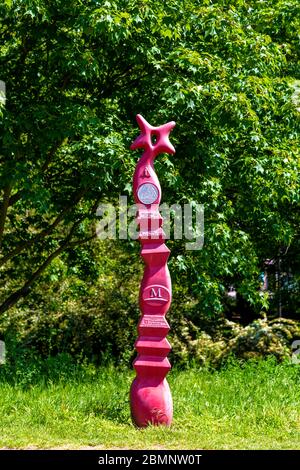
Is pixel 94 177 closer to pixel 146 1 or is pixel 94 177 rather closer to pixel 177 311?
pixel 146 1

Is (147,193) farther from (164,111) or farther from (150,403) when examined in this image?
(150,403)

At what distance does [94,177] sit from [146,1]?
7.49 ft

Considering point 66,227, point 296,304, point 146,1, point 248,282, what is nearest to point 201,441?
point 248,282

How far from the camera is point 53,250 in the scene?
41.8 ft

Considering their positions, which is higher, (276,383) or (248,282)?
(248,282)

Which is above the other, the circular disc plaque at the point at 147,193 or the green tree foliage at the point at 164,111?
the green tree foliage at the point at 164,111

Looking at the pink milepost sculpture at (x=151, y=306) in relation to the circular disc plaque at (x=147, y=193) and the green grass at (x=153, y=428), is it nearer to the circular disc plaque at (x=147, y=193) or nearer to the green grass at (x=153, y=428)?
the circular disc plaque at (x=147, y=193)

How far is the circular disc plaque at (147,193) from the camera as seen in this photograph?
312 inches

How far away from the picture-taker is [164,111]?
363 inches

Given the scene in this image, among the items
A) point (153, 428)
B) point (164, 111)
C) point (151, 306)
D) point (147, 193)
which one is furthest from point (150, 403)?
point (164, 111)

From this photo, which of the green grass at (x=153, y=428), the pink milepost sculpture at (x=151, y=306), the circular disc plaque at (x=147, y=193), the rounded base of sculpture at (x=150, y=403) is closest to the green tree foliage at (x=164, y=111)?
the pink milepost sculpture at (x=151, y=306)

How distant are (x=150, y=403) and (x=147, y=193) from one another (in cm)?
230

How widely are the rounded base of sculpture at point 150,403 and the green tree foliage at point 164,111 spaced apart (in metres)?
2.46
